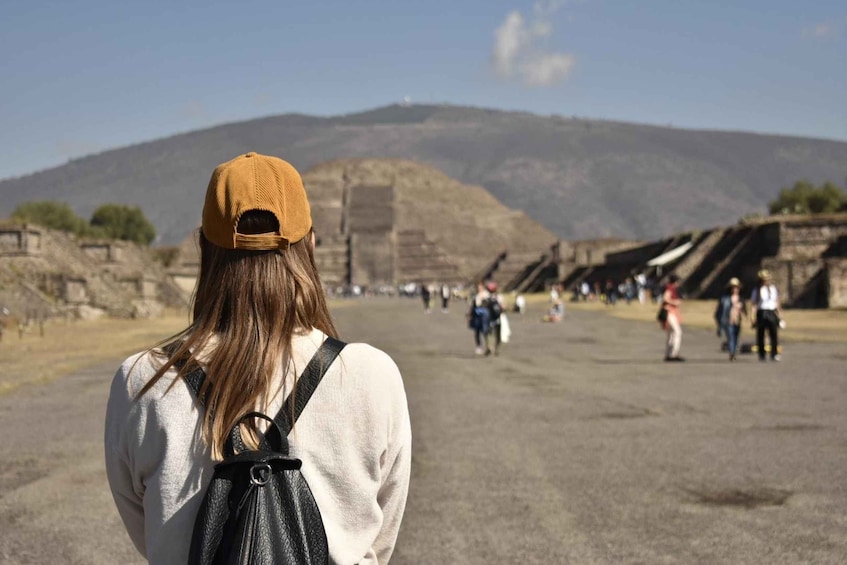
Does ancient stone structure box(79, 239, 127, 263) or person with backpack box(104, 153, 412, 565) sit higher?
ancient stone structure box(79, 239, 127, 263)

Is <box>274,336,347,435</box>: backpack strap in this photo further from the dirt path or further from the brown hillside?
the brown hillside

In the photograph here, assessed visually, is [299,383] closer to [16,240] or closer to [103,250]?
[16,240]

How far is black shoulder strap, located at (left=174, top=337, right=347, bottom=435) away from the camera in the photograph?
8.26 feet

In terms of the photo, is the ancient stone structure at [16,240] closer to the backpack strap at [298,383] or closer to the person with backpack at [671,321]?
the person with backpack at [671,321]

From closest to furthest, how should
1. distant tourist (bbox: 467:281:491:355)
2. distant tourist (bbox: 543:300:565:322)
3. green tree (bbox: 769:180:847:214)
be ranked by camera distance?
distant tourist (bbox: 467:281:491:355)
distant tourist (bbox: 543:300:565:322)
green tree (bbox: 769:180:847:214)

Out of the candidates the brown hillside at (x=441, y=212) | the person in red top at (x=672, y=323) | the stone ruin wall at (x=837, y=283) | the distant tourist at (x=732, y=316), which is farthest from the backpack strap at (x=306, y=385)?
the brown hillside at (x=441, y=212)

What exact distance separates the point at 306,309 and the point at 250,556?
24.1 inches

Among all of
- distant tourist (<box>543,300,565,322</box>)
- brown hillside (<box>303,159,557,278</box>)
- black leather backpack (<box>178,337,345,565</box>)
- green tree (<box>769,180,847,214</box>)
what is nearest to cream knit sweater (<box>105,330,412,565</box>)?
black leather backpack (<box>178,337,345,565</box>)

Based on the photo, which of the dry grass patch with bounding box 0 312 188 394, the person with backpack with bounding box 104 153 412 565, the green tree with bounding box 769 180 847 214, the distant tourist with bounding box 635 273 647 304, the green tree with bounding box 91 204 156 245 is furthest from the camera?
the green tree with bounding box 91 204 156 245

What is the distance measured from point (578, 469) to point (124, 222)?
111330mm

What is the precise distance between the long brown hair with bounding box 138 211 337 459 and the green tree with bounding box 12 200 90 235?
9938 centimetres

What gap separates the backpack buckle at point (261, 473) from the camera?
7.53ft

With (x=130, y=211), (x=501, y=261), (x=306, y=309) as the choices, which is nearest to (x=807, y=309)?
(x=306, y=309)

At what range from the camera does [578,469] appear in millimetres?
8078
